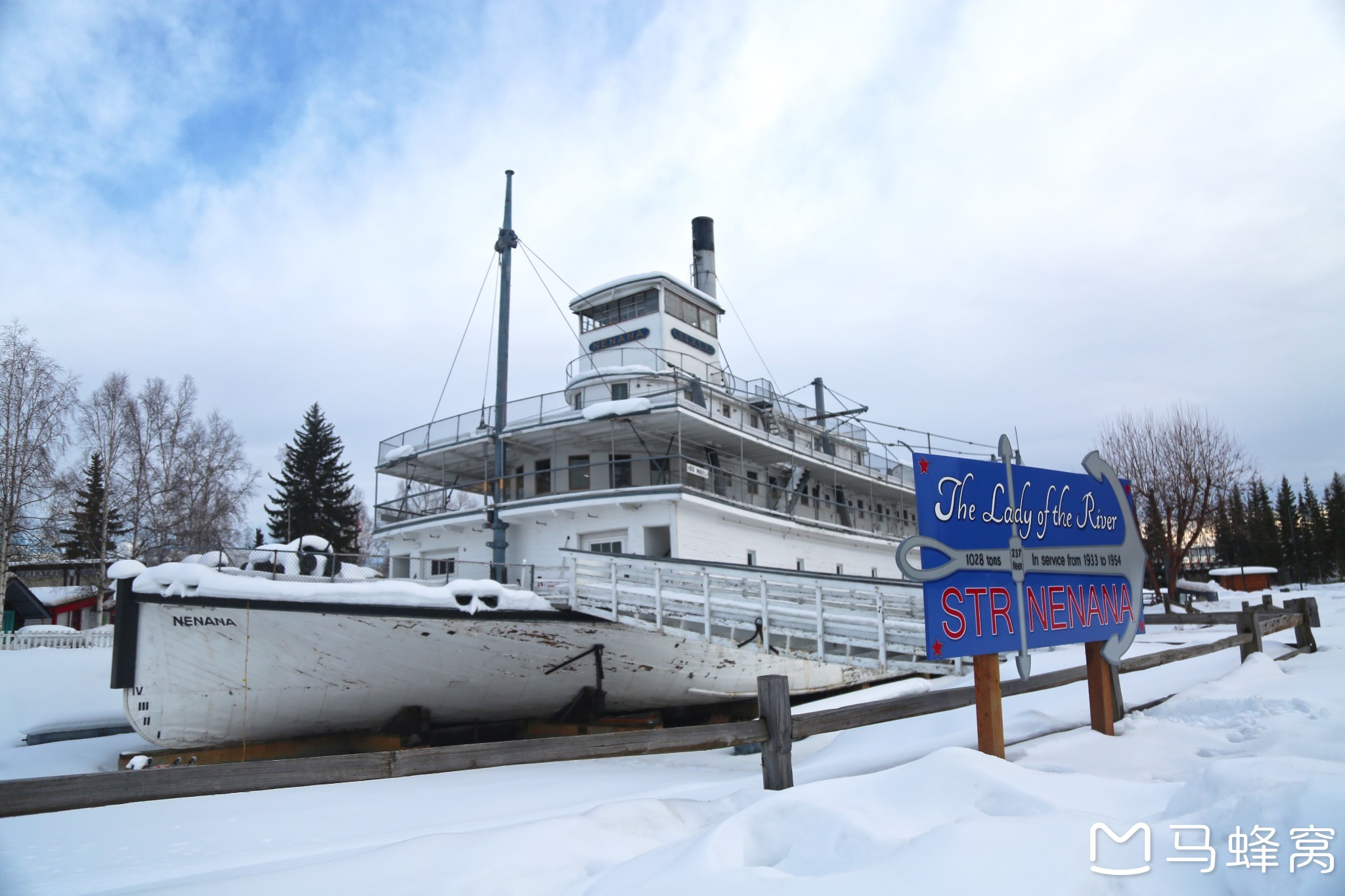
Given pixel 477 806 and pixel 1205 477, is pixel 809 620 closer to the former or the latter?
pixel 477 806

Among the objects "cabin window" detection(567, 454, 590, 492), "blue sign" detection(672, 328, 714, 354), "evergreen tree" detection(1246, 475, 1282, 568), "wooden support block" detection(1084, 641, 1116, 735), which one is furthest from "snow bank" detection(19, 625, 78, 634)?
"evergreen tree" detection(1246, 475, 1282, 568)

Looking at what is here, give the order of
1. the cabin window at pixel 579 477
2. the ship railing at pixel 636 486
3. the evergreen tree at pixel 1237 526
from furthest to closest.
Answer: the evergreen tree at pixel 1237 526
the cabin window at pixel 579 477
the ship railing at pixel 636 486

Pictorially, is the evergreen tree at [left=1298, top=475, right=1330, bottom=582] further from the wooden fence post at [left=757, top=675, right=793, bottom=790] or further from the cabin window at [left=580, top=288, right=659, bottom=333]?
the wooden fence post at [left=757, top=675, right=793, bottom=790]

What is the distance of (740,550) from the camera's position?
57.1 feet

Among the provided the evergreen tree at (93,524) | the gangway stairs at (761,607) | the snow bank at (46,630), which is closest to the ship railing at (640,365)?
the gangway stairs at (761,607)

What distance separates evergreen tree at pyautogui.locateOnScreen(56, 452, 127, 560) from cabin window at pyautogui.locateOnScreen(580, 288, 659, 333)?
753 inches

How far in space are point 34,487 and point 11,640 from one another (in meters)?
6.86

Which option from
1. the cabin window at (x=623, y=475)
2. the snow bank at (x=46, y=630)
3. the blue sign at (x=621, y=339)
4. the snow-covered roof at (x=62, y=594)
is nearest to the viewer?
the cabin window at (x=623, y=475)

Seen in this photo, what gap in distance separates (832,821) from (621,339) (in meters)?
20.9

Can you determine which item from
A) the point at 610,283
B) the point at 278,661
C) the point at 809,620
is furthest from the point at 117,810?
the point at 610,283

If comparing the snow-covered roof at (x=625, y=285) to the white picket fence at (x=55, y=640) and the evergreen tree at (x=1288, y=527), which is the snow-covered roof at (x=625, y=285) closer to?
the white picket fence at (x=55, y=640)

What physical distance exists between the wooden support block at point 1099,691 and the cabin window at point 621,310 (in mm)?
18169

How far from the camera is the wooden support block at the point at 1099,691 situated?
20.4 feet

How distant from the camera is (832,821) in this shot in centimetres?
351
